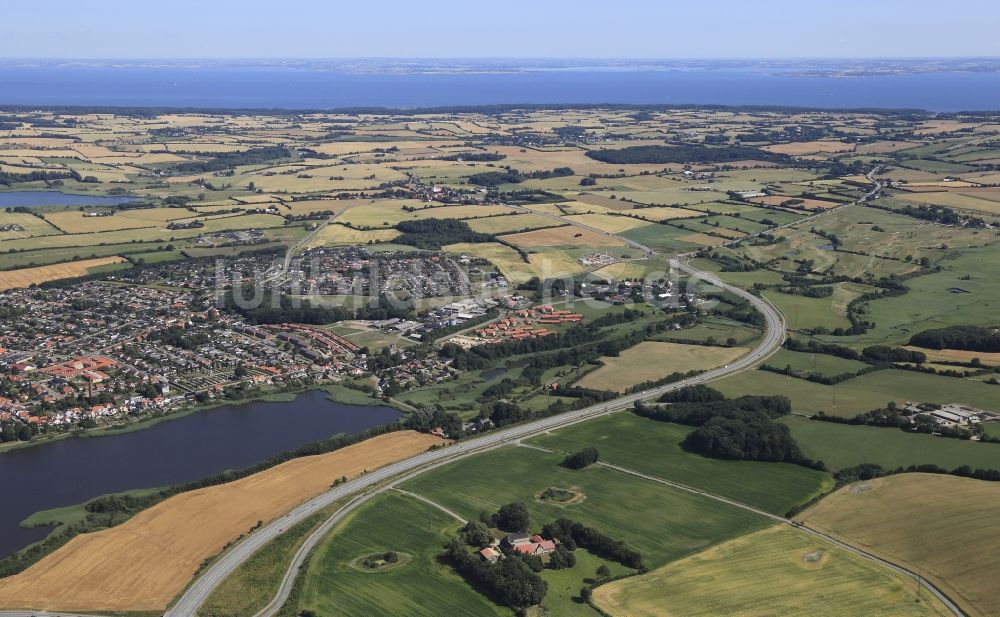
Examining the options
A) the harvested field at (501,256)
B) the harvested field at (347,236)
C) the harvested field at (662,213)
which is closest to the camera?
the harvested field at (501,256)

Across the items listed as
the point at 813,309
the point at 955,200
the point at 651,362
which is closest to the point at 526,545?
the point at 651,362

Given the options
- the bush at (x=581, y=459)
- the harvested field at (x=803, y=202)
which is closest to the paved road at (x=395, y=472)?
the bush at (x=581, y=459)

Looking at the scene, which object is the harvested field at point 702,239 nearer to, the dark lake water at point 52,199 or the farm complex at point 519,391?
the farm complex at point 519,391

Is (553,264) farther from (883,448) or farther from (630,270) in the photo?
(883,448)

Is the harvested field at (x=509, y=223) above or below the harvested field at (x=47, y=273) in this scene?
above

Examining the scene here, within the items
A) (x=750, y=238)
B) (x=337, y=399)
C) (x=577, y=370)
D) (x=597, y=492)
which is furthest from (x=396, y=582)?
(x=750, y=238)
